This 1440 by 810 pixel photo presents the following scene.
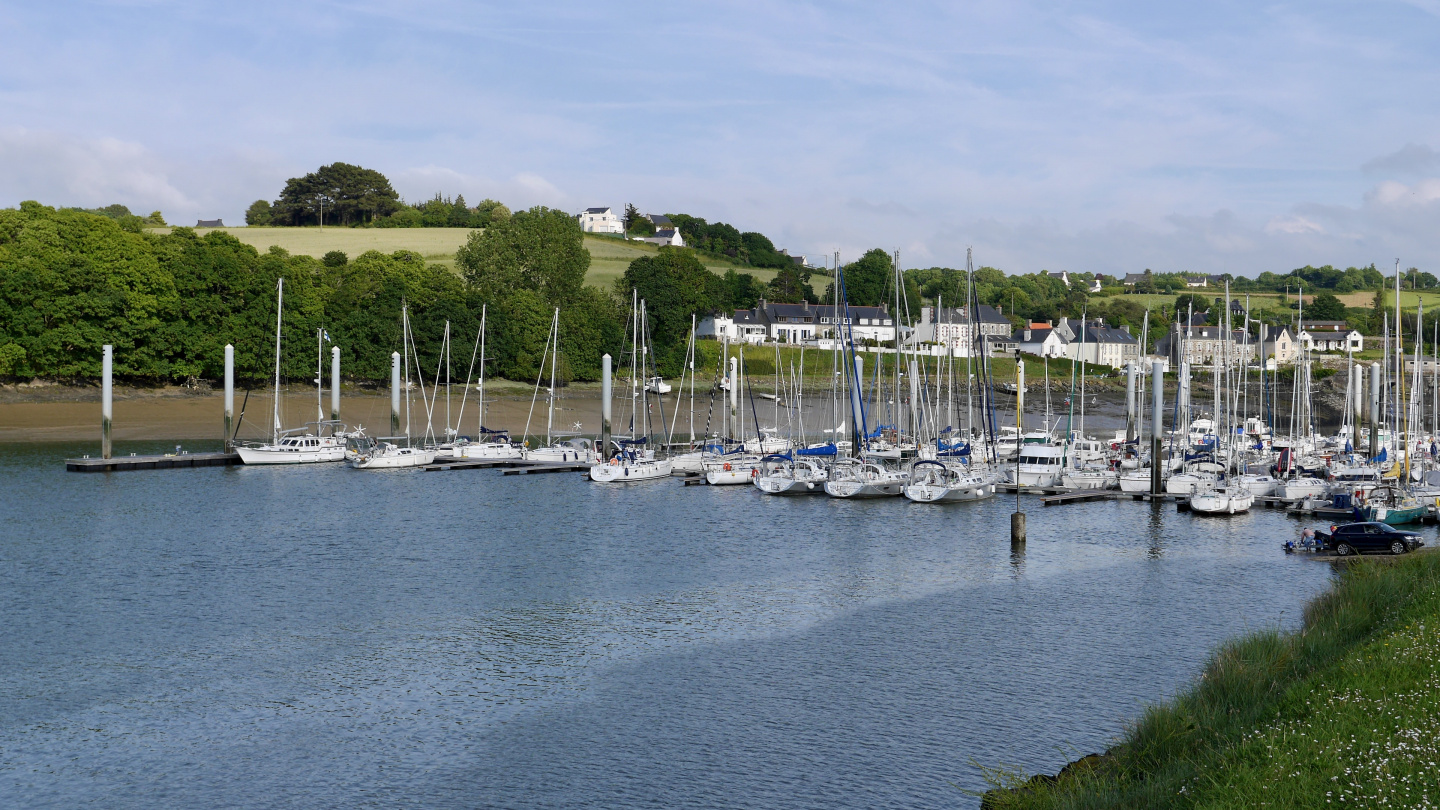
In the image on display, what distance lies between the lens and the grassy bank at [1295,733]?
46.9ft

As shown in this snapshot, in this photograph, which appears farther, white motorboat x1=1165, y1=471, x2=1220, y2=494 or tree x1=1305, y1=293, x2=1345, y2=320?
tree x1=1305, y1=293, x2=1345, y2=320

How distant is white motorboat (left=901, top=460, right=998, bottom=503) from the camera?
5825 centimetres

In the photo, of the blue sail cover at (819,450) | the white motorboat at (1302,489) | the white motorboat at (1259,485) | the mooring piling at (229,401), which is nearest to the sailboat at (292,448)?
the mooring piling at (229,401)

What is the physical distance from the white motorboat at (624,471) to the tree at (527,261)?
204ft

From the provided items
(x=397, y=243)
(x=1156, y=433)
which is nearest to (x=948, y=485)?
(x=1156, y=433)

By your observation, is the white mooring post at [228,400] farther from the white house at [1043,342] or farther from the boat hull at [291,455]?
the white house at [1043,342]

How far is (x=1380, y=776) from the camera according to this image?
45.8ft

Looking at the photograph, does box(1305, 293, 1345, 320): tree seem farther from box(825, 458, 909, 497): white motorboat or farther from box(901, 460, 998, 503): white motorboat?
box(825, 458, 909, 497): white motorboat

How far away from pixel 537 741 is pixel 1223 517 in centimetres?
4000

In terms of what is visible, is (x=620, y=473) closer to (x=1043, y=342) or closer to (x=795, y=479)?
(x=795, y=479)

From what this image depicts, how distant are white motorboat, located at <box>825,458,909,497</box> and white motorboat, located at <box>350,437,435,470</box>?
27.3m

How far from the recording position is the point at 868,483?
197ft

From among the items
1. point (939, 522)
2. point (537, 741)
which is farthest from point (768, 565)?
point (537, 741)

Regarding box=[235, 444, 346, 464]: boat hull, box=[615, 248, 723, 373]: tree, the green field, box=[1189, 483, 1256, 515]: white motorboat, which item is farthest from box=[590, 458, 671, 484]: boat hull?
the green field
